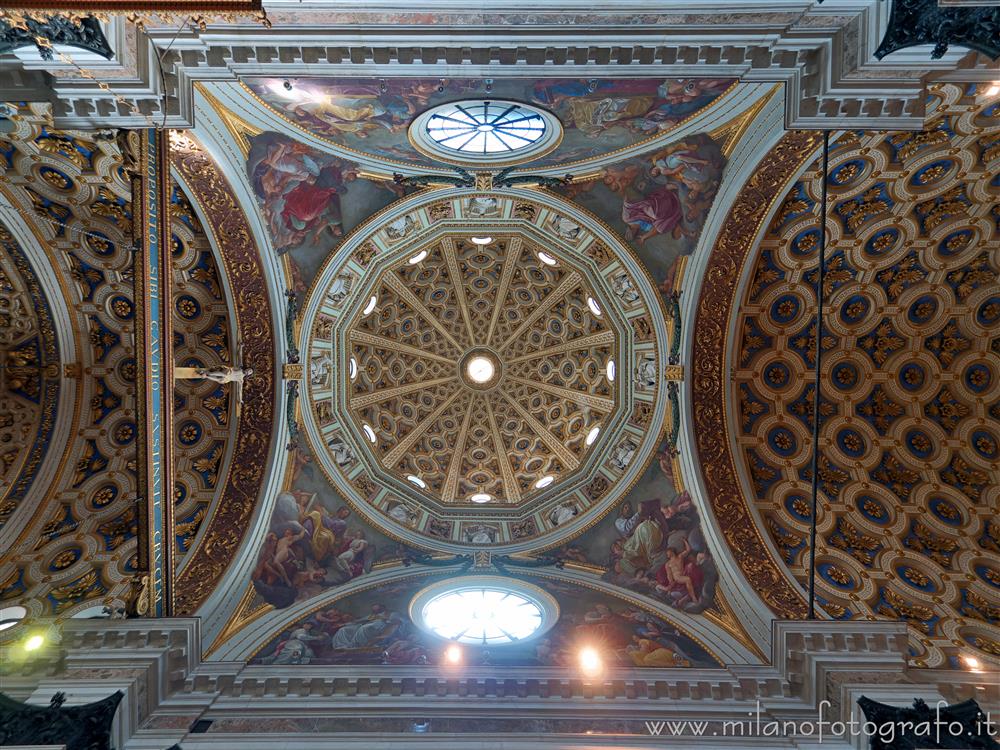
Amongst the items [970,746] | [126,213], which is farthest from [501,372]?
[970,746]

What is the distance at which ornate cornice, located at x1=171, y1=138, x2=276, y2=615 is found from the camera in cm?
1164

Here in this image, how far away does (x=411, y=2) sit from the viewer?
6914mm

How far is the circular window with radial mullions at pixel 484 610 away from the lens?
496 inches

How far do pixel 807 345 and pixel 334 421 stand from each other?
12793 millimetres

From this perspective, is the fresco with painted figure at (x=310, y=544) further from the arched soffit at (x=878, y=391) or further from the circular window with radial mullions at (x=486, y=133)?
the arched soffit at (x=878, y=391)

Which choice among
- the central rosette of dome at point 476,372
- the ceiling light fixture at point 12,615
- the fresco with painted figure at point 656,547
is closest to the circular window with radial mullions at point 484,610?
the fresco with painted figure at point 656,547

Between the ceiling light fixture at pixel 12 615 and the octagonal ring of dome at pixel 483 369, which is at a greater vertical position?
the octagonal ring of dome at pixel 483 369

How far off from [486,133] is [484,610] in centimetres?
1137

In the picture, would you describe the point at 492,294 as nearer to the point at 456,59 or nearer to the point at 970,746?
the point at 456,59

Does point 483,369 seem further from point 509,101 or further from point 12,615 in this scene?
point 12,615

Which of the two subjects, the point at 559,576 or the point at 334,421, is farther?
the point at 334,421

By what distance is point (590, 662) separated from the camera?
1091 cm

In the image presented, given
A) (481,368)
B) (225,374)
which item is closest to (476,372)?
(481,368)

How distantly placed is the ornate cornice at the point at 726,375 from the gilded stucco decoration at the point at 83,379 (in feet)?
42.5
